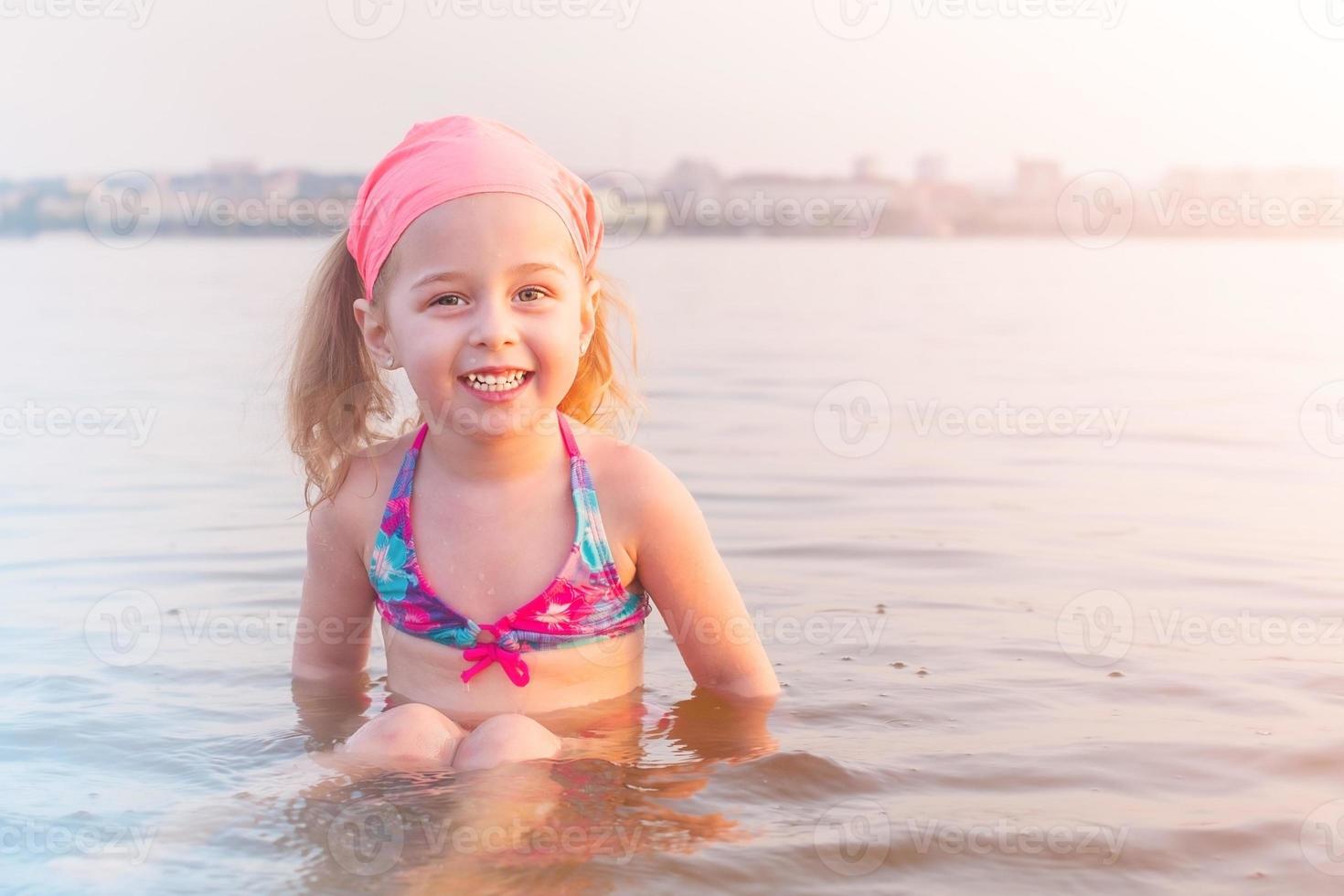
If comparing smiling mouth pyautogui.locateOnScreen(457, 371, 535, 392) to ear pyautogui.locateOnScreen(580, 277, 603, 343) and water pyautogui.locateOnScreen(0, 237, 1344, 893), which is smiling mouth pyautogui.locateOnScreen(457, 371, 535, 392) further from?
water pyautogui.locateOnScreen(0, 237, 1344, 893)

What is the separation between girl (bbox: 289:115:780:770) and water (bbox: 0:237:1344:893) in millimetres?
242

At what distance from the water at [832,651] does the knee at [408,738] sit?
11 centimetres

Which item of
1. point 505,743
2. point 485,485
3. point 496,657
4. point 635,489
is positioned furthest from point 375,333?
point 505,743

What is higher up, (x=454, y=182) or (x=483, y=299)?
(x=454, y=182)

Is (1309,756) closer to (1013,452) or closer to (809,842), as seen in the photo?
(809,842)

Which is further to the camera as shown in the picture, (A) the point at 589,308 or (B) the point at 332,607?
(B) the point at 332,607

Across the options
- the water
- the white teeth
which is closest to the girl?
the white teeth

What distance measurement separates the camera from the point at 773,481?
22.2 ft

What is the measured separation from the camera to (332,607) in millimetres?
3900

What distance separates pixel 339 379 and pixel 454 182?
2.70 feet

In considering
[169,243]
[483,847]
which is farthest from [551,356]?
[169,243]

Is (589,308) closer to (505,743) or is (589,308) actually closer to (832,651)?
(505,743)

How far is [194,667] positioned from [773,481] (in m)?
3.09

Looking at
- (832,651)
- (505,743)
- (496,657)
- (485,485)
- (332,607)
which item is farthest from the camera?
(832,651)
